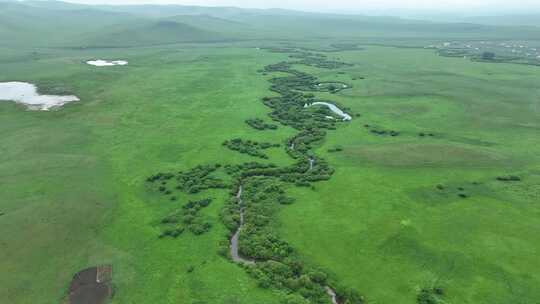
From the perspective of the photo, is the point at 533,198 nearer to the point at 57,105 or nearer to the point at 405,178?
the point at 405,178

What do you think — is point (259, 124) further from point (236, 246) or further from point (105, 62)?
point (105, 62)

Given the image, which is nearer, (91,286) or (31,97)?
(91,286)

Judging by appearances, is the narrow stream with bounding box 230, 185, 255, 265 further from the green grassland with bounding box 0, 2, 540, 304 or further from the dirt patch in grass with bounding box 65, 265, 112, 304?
the dirt patch in grass with bounding box 65, 265, 112, 304

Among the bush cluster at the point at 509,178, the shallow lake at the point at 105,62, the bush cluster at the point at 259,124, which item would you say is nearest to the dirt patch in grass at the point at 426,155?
the bush cluster at the point at 509,178

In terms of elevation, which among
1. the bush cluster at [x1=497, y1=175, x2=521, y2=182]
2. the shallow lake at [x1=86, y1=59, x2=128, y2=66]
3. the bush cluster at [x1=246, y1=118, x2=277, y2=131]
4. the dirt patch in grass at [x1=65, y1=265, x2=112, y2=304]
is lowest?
the dirt patch in grass at [x1=65, y1=265, x2=112, y2=304]

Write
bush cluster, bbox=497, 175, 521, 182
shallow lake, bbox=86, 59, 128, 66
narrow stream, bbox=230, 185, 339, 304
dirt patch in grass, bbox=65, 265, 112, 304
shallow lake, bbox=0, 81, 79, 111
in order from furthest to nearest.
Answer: shallow lake, bbox=86, 59, 128, 66
shallow lake, bbox=0, 81, 79, 111
bush cluster, bbox=497, 175, 521, 182
narrow stream, bbox=230, 185, 339, 304
dirt patch in grass, bbox=65, 265, 112, 304

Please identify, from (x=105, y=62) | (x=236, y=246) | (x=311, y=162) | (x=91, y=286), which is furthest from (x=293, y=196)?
(x=105, y=62)

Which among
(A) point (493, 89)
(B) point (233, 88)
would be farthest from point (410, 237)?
(A) point (493, 89)

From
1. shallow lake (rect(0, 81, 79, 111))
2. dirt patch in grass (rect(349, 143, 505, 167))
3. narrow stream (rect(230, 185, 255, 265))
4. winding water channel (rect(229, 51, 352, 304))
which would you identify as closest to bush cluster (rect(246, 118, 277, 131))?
winding water channel (rect(229, 51, 352, 304))
